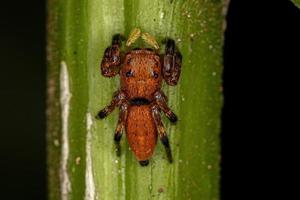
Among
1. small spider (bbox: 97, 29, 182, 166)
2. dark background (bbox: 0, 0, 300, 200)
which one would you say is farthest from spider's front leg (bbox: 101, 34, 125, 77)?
dark background (bbox: 0, 0, 300, 200)

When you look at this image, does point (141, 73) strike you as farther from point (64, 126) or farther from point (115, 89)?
point (64, 126)

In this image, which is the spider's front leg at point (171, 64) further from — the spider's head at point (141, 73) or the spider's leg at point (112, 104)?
the spider's leg at point (112, 104)

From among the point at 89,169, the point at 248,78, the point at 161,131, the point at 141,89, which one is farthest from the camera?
the point at 248,78

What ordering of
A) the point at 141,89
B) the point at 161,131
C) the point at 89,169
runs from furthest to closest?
the point at 141,89
the point at 161,131
the point at 89,169

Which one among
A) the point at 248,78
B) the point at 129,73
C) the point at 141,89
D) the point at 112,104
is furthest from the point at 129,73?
the point at 248,78

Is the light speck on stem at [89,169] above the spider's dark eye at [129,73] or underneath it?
underneath

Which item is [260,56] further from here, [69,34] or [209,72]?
[69,34]

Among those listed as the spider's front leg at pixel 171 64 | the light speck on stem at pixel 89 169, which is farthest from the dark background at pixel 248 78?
the light speck on stem at pixel 89 169
